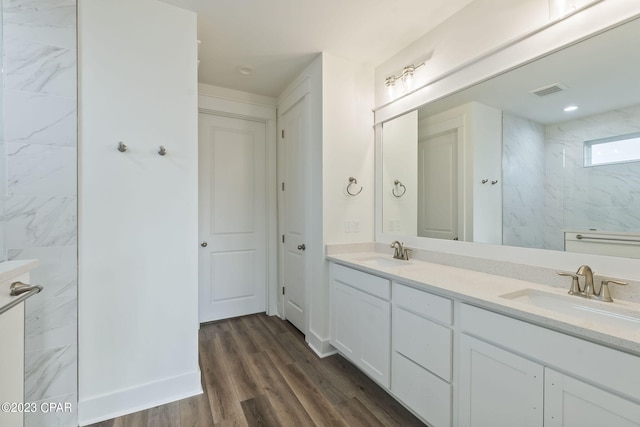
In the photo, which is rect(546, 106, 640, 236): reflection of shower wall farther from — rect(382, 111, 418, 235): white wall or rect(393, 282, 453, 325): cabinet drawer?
rect(382, 111, 418, 235): white wall

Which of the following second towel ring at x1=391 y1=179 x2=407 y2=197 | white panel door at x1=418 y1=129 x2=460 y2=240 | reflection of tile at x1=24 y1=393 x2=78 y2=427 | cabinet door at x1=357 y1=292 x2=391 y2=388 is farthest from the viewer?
second towel ring at x1=391 y1=179 x2=407 y2=197

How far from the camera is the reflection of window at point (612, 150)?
122cm

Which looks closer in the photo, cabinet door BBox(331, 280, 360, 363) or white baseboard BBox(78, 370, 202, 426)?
white baseboard BBox(78, 370, 202, 426)

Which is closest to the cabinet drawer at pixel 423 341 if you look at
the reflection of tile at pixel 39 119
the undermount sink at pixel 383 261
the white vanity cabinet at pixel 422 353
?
the white vanity cabinet at pixel 422 353

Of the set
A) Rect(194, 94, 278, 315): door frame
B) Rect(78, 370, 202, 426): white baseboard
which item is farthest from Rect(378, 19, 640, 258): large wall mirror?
Rect(78, 370, 202, 426): white baseboard

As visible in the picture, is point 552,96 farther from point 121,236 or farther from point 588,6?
point 121,236

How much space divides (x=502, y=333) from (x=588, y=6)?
1.57m

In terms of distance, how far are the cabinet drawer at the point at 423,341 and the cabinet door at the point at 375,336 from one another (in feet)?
0.25

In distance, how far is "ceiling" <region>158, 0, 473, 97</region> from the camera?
6.00 ft

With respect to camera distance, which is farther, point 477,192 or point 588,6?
point 477,192

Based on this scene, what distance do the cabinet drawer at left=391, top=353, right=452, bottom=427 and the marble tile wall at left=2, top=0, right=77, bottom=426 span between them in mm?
1889

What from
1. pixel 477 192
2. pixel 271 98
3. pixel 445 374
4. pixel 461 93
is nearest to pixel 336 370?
pixel 445 374

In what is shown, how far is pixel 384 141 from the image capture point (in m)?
2.53

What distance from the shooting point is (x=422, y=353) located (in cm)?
150
